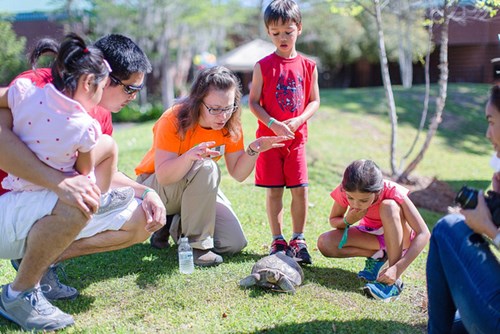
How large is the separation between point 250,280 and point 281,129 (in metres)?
1.19

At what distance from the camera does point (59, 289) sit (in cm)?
337

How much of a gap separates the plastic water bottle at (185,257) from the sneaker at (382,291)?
117 cm

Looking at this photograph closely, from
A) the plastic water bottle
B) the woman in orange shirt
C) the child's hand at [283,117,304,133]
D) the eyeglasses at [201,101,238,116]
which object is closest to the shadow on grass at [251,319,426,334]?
the plastic water bottle

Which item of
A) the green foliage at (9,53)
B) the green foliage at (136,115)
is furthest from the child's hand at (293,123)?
the green foliage at (9,53)

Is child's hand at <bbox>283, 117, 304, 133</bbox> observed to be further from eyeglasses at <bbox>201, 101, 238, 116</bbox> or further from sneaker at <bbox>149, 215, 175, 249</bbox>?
sneaker at <bbox>149, 215, 175, 249</bbox>

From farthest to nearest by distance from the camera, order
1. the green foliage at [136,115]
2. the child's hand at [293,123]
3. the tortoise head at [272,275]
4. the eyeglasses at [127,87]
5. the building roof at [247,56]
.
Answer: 1. the building roof at [247,56]
2. the green foliage at [136,115]
3. the child's hand at [293,123]
4. the tortoise head at [272,275]
5. the eyeglasses at [127,87]

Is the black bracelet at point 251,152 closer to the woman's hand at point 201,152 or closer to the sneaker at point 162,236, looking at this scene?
the woman's hand at point 201,152

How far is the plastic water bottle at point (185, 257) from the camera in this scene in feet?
12.7

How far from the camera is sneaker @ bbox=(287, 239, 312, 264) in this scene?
4180 millimetres

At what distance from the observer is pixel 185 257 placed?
394cm

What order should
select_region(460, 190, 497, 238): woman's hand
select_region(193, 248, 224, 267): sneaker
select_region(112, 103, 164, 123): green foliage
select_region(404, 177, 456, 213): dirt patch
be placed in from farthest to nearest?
select_region(112, 103, 164, 123): green foliage, select_region(404, 177, 456, 213): dirt patch, select_region(193, 248, 224, 267): sneaker, select_region(460, 190, 497, 238): woman's hand

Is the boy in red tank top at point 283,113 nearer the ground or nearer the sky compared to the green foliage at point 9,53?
nearer the sky

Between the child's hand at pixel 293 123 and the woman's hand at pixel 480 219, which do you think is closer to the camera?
the woman's hand at pixel 480 219

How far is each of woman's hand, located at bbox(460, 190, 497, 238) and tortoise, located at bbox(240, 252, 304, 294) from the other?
133 cm
